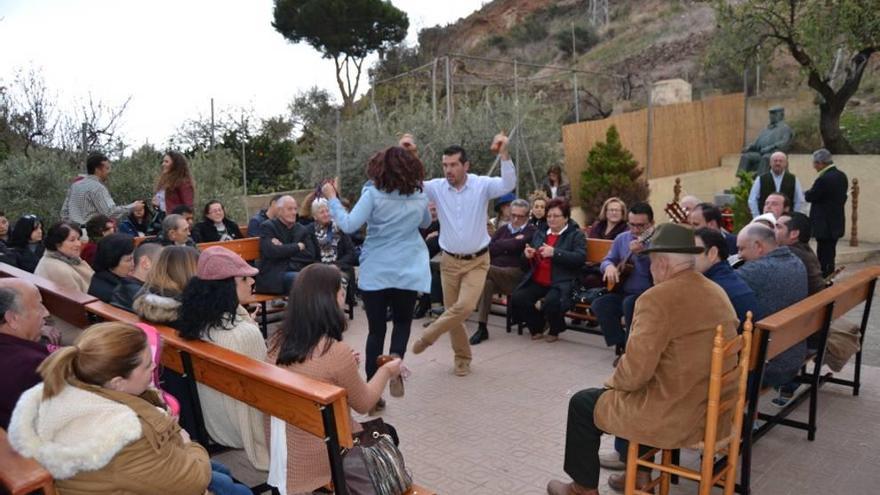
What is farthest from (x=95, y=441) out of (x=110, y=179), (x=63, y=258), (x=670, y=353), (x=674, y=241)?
(x=110, y=179)

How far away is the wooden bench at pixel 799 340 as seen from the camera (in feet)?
12.4

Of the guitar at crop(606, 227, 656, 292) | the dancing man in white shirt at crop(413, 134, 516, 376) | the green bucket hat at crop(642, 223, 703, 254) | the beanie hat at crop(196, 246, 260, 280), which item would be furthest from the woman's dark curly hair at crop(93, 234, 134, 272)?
the guitar at crop(606, 227, 656, 292)

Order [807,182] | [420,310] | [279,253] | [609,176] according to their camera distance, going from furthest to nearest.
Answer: [807,182] < [609,176] < [420,310] < [279,253]

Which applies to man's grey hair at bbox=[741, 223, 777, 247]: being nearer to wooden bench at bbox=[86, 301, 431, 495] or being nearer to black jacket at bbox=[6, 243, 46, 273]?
wooden bench at bbox=[86, 301, 431, 495]

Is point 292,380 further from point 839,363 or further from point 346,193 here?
point 346,193

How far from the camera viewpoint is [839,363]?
5047 millimetres

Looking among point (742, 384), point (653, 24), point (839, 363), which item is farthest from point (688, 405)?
point (653, 24)

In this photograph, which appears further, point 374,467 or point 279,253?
point 279,253

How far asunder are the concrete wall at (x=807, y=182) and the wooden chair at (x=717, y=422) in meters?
11.4

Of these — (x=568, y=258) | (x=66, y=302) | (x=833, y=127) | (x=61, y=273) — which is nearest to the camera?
(x=66, y=302)

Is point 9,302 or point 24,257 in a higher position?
point 9,302

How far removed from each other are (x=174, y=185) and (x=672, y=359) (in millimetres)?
5970

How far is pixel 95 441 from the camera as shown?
2.21 metres

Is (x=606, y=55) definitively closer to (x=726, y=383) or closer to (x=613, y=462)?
(x=613, y=462)
